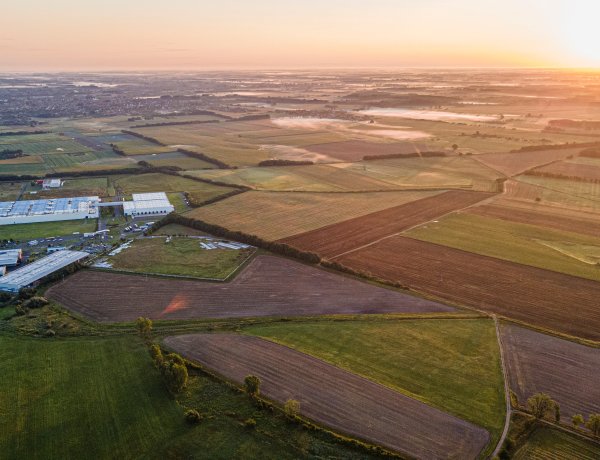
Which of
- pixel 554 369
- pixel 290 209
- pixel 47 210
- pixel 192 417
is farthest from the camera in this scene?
pixel 47 210

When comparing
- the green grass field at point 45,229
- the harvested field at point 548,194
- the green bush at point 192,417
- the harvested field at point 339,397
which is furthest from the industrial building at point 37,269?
the harvested field at point 548,194

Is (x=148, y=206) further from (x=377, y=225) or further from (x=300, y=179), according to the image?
(x=377, y=225)

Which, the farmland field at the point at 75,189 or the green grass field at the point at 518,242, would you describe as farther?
the farmland field at the point at 75,189

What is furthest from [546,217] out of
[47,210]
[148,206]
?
[47,210]

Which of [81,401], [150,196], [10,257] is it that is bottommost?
[81,401]

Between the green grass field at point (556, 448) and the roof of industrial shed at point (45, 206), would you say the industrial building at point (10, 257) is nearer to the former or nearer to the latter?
the roof of industrial shed at point (45, 206)
